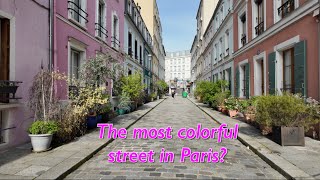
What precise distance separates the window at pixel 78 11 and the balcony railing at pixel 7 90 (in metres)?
3.97

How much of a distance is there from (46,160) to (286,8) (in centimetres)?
899

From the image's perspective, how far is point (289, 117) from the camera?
6395 mm

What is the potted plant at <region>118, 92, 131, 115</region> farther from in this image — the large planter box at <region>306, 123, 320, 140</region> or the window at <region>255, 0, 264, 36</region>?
the large planter box at <region>306, 123, 320, 140</region>

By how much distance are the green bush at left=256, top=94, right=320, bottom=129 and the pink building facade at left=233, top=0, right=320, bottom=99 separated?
2.83ft

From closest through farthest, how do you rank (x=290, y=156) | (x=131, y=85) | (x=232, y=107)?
(x=290, y=156), (x=232, y=107), (x=131, y=85)

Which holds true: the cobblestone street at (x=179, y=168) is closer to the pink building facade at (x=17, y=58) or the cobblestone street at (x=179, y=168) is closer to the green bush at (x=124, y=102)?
the pink building facade at (x=17, y=58)

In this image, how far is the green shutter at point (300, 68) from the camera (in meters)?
7.46

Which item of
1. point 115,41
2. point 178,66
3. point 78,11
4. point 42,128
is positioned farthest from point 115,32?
point 178,66

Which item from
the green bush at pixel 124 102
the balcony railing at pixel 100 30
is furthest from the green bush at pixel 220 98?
the balcony railing at pixel 100 30

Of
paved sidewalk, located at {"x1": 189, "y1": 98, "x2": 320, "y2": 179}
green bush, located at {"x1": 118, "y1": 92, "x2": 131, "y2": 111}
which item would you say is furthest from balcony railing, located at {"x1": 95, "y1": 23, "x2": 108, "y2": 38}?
paved sidewalk, located at {"x1": 189, "y1": 98, "x2": 320, "y2": 179}

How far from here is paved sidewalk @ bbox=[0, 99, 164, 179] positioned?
4.28 meters

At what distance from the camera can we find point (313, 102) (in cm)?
668

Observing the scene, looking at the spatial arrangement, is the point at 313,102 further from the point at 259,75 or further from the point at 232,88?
the point at 232,88

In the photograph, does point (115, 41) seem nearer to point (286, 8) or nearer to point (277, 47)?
point (277, 47)
